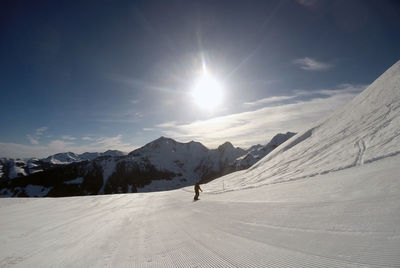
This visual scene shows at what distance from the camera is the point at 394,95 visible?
56.3 feet

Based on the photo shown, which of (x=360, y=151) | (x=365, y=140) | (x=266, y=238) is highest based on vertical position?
(x=365, y=140)

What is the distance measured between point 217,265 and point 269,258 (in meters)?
1.10

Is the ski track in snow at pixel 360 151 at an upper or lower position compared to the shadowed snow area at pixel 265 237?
upper

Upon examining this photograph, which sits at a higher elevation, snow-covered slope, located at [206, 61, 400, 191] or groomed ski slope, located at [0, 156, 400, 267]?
snow-covered slope, located at [206, 61, 400, 191]

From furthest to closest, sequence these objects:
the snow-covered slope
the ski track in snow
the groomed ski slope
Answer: the snow-covered slope, the ski track in snow, the groomed ski slope

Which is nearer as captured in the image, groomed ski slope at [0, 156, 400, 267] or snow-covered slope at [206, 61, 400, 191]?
groomed ski slope at [0, 156, 400, 267]

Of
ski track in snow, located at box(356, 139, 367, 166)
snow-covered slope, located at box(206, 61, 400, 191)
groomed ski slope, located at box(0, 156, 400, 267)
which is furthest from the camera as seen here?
snow-covered slope, located at box(206, 61, 400, 191)

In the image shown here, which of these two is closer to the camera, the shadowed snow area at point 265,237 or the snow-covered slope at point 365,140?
the shadowed snow area at point 265,237

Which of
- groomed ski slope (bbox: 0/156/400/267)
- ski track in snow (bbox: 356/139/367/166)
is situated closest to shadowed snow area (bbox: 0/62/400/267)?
groomed ski slope (bbox: 0/156/400/267)

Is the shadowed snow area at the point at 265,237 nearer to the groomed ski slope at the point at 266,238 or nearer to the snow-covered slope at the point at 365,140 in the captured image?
the groomed ski slope at the point at 266,238

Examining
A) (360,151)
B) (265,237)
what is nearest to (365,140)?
(360,151)

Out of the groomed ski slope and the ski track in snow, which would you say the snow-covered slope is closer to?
the ski track in snow

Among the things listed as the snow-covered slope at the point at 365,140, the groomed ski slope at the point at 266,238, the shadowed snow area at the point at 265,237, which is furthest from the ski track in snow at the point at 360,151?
the groomed ski slope at the point at 266,238

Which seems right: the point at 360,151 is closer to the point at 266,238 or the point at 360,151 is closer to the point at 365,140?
the point at 365,140
